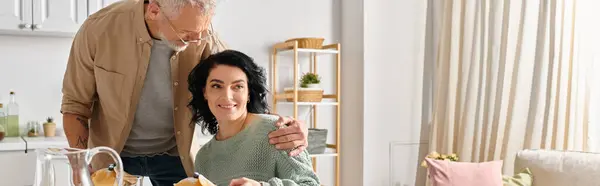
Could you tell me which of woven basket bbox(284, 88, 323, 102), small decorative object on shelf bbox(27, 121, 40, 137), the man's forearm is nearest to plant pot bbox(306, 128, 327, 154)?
woven basket bbox(284, 88, 323, 102)

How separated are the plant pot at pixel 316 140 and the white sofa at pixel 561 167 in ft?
4.19

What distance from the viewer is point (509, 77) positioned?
3.68 meters

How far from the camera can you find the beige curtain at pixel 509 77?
10.8 ft

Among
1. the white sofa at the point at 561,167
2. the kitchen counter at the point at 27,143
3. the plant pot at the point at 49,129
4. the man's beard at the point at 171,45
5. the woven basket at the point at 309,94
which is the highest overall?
the man's beard at the point at 171,45

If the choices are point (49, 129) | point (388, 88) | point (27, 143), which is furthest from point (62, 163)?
point (388, 88)

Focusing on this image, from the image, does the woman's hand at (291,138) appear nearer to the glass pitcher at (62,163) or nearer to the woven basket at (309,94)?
the glass pitcher at (62,163)

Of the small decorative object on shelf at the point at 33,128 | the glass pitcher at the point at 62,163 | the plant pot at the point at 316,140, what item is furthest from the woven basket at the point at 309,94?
the glass pitcher at the point at 62,163

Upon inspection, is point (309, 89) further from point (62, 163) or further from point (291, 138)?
point (62, 163)

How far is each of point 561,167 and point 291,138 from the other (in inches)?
69.5

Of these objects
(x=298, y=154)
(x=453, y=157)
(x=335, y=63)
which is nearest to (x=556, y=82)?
(x=453, y=157)

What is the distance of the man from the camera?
6.15 feet

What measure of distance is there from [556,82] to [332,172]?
5.61ft

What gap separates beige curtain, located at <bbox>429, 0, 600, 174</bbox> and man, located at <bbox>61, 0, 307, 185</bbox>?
2.15 meters

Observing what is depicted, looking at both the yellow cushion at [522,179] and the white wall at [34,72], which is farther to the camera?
the white wall at [34,72]
